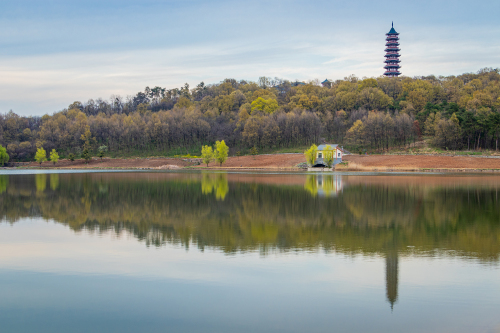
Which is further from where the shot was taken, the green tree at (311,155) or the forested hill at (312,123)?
the forested hill at (312,123)

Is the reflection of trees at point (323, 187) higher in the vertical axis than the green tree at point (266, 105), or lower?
lower

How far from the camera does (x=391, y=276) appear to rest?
39.4 ft

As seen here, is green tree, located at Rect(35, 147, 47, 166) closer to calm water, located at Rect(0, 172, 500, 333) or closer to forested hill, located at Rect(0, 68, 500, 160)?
forested hill, located at Rect(0, 68, 500, 160)

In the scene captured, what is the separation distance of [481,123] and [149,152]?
251ft

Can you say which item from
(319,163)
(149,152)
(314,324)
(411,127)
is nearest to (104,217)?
(314,324)

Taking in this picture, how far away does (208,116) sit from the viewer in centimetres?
13612

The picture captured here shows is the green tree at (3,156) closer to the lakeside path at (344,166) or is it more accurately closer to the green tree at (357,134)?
the lakeside path at (344,166)

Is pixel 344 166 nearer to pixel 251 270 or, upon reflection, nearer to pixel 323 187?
pixel 323 187

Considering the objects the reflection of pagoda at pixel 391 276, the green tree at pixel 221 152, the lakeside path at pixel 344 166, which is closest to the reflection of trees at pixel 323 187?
the reflection of pagoda at pixel 391 276

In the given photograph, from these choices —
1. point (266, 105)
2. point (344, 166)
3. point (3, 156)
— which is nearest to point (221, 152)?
point (344, 166)

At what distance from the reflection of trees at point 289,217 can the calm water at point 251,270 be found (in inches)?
4.2

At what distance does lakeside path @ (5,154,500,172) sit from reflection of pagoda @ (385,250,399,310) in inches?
2344

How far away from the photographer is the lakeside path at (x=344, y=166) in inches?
2741

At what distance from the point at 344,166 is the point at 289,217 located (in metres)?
58.1
